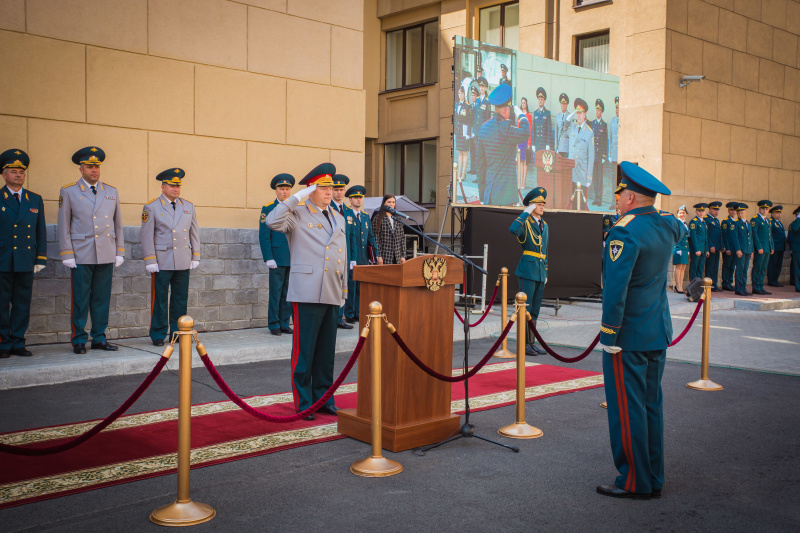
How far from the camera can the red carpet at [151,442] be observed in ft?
14.5

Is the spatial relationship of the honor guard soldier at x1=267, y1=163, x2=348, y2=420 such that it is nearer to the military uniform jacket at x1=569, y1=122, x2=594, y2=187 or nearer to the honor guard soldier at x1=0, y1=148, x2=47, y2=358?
the honor guard soldier at x1=0, y1=148, x2=47, y2=358

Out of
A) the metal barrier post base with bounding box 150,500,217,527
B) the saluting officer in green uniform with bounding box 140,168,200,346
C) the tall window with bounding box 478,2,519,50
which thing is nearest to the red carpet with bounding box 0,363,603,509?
the metal barrier post base with bounding box 150,500,217,527

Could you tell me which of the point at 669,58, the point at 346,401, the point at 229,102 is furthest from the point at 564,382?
the point at 669,58

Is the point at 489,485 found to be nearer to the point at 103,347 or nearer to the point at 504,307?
the point at 504,307

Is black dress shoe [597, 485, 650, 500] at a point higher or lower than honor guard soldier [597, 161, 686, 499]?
lower

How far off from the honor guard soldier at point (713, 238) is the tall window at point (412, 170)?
7614mm

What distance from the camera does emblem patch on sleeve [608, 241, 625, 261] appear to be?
432cm

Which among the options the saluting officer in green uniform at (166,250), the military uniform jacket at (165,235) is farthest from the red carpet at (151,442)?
the military uniform jacket at (165,235)

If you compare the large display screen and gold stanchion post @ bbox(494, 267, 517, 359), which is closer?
gold stanchion post @ bbox(494, 267, 517, 359)

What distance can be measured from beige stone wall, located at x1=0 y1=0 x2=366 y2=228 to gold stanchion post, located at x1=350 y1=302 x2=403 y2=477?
20.0ft

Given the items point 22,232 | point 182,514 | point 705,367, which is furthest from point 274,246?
point 182,514

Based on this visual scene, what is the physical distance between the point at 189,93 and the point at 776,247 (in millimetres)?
18119

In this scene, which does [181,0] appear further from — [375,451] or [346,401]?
[375,451]

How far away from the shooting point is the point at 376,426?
4.73 metres
